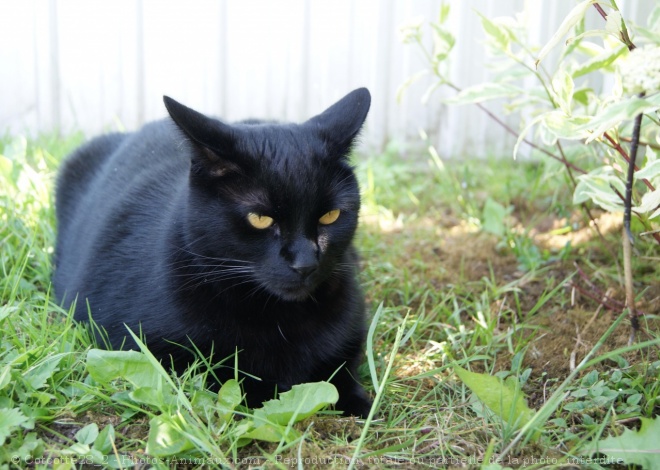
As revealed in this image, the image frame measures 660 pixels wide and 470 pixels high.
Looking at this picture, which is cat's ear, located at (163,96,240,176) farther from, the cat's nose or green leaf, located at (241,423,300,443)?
green leaf, located at (241,423,300,443)

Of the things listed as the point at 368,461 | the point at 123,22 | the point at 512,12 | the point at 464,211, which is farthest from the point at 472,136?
the point at 368,461

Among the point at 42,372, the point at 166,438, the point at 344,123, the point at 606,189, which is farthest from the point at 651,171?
the point at 42,372

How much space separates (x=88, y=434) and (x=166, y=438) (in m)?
0.18

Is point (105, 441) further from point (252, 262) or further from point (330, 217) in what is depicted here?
point (330, 217)

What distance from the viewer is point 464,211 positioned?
3186 millimetres

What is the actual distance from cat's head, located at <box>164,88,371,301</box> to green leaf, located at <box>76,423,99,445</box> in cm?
47

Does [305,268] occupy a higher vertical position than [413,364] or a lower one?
higher

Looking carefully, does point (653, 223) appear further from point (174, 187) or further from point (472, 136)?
point (472, 136)

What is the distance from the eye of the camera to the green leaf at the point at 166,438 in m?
1.31

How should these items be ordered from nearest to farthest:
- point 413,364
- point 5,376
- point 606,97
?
point 5,376, point 606,97, point 413,364

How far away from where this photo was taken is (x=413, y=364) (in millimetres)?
1906

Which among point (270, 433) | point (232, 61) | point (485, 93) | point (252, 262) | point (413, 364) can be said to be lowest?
point (413, 364)

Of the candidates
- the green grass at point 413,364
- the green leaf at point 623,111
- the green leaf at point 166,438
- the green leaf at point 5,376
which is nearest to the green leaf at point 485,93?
the green grass at point 413,364

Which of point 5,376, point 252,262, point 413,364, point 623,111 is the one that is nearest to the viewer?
point 623,111
